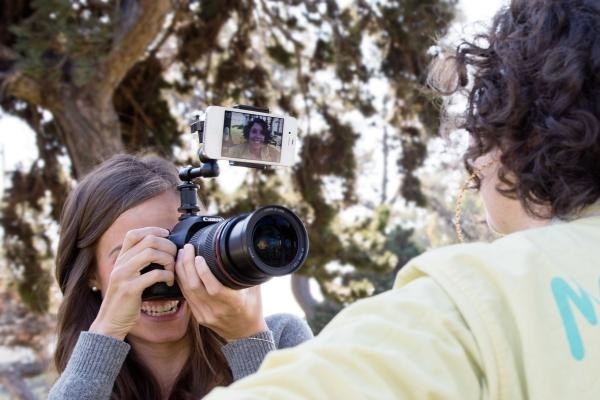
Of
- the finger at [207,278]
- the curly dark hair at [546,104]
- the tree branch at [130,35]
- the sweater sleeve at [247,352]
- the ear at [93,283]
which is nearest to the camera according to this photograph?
the curly dark hair at [546,104]

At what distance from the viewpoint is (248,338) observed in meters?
1.70

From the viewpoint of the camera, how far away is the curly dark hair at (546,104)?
889 millimetres

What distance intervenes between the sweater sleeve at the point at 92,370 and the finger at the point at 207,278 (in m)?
0.26

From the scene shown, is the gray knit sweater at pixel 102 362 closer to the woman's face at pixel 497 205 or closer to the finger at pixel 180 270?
the finger at pixel 180 270

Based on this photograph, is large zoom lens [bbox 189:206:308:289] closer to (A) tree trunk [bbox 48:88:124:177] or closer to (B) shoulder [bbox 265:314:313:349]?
(B) shoulder [bbox 265:314:313:349]

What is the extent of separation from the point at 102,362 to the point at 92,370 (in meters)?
0.03

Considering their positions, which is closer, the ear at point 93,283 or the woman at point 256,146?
the woman at point 256,146

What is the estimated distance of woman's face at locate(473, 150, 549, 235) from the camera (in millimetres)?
987

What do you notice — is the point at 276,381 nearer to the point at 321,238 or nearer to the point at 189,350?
the point at 189,350

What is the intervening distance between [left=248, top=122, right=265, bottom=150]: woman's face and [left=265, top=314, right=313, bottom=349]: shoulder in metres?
0.59

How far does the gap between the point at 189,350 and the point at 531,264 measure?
4.34ft

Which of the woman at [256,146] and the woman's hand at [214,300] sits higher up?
the woman at [256,146]

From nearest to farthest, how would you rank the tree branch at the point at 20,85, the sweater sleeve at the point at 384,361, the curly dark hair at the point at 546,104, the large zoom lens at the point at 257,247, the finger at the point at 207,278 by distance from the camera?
the sweater sleeve at the point at 384,361 < the curly dark hair at the point at 546,104 < the large zoom lens at the point at 257,247 < the finger at the point at 207,278 < the tree branch at the point at 20,85

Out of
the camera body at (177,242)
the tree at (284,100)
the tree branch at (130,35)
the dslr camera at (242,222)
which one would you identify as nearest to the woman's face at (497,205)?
the dslr camera at (242,222)
